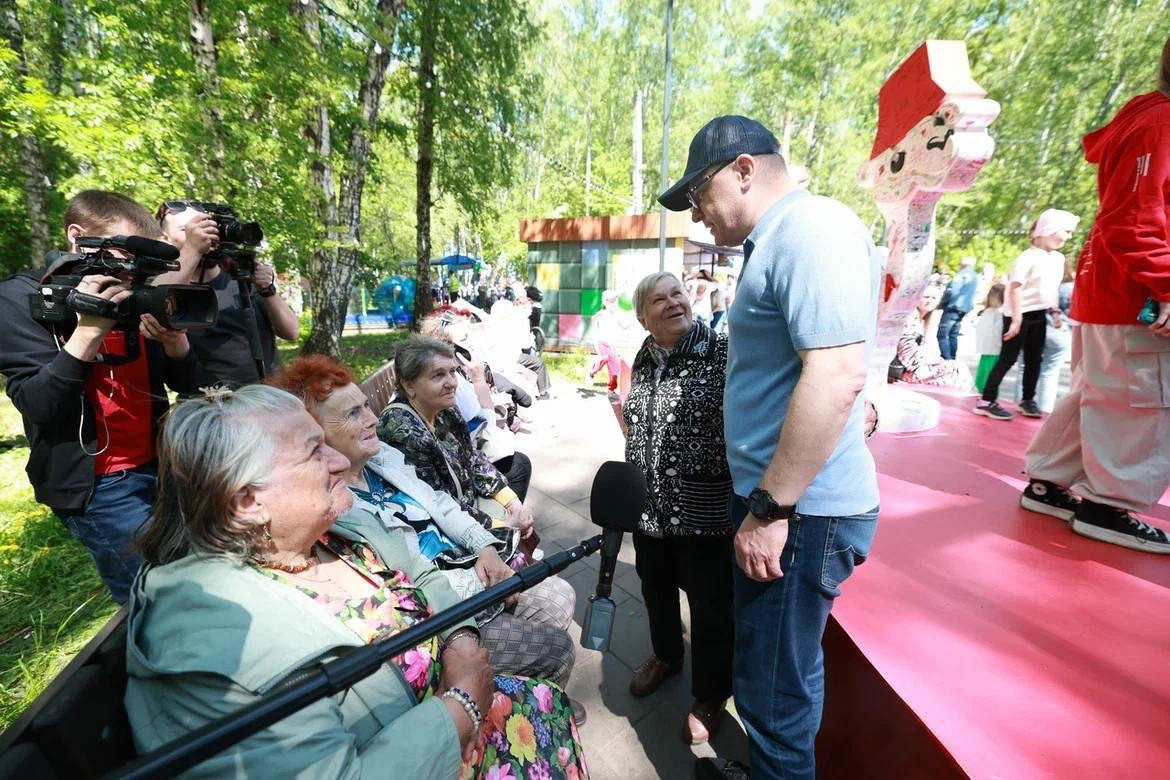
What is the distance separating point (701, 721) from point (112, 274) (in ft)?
8.66

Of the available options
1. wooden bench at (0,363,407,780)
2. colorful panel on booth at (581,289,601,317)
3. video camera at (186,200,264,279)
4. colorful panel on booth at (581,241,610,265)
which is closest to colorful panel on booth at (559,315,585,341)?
colorful panel on booth at (581,289,601,317)

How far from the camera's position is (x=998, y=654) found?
5.34 feet

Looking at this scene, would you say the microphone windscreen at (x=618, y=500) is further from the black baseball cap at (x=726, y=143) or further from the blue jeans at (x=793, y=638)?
the black baseball cap at (x=726, y=143)

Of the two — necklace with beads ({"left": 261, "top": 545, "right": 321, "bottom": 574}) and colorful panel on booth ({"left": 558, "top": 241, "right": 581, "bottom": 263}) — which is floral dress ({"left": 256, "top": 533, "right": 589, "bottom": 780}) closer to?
necklace with beads ({"left": 261, "top": 545, "right": 321, "bottom": 574})

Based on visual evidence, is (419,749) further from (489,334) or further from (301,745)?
(489,334)

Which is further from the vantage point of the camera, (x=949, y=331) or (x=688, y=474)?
(x=949, y=331)

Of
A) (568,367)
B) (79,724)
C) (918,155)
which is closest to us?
(79,724)

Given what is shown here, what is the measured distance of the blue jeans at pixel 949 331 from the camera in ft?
27.1

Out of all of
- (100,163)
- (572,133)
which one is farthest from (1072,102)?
(100,163)

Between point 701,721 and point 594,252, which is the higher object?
point 594,252

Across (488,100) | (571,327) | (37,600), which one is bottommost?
(37,600)

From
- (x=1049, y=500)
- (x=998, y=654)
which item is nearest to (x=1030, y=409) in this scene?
(x=1049, y=500)

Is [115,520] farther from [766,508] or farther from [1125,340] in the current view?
[1125,340]

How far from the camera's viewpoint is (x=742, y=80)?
2234 cm
